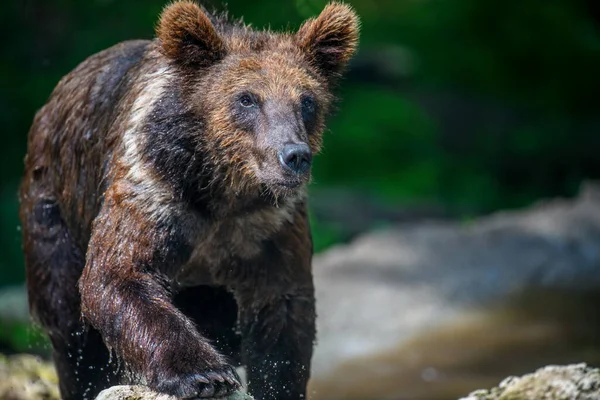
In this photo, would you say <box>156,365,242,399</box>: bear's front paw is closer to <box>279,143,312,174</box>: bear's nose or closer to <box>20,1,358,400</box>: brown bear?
<box>20,1,358,400</box>: brown bear

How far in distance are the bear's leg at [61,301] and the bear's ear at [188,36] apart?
1.43 metres

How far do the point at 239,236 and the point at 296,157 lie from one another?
2.73 ft

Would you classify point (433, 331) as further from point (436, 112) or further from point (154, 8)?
point (436, 112)

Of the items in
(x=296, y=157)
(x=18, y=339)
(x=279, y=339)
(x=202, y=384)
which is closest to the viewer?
(x=202, y=384)

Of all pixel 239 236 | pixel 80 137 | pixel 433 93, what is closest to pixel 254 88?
pixel 239 236

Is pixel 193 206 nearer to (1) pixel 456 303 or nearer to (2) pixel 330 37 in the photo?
(2) pixel 330 37

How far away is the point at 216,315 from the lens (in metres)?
6.29

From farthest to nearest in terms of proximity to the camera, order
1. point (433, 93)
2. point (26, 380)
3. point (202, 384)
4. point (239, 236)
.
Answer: point (433, 93), point (26, 380), point (239, 236), point (202, 384)

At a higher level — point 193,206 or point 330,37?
point 330,37

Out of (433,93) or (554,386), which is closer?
(554,386)

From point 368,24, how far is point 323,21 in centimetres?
986

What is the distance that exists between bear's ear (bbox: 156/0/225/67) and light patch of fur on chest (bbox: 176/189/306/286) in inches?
33.3

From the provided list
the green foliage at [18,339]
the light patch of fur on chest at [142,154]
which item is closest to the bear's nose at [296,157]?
the light patch of fur on chest at [142,154]

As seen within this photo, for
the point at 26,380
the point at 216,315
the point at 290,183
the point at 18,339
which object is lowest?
the point at 26,380
